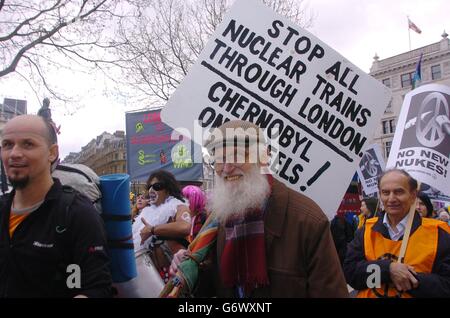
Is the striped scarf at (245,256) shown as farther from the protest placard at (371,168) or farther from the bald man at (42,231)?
the protest placard at (371,168)

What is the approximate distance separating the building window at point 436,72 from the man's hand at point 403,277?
56.1m

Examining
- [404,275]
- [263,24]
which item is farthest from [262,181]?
[263,24]

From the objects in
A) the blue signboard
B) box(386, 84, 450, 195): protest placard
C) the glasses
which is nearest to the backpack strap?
the glasses

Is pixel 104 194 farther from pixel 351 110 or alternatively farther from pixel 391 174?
pixel 391 174

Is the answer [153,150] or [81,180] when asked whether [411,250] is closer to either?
[81,180]

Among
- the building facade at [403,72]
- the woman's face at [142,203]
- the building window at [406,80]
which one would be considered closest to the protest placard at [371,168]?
the woman's face at [142,203]

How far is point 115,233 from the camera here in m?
2.10

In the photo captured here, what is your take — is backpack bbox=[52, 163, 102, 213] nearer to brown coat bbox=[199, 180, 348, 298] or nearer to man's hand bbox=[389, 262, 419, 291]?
brown coat bbox=[199, 180, 348, 298]

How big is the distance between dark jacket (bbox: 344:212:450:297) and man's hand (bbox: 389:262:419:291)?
31 mm

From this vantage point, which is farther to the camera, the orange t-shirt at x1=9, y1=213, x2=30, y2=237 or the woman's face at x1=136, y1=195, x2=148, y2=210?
the woman's face at x1=136, y1=195, x2=148, y2=210

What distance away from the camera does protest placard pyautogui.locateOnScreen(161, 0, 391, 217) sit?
8.39ft

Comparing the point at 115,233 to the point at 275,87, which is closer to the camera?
the point at 115,233

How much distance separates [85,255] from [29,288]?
0.89 ft

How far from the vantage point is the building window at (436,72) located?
5081cm
